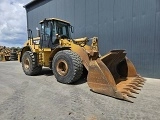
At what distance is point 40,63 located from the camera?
313 inches

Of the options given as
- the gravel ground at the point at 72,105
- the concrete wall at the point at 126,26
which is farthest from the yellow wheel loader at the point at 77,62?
the concrete wall at the point at 126,26

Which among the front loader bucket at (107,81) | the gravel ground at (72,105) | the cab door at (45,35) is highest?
the cab door at (45,35)

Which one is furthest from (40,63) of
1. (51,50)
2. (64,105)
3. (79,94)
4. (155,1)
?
(155,1)

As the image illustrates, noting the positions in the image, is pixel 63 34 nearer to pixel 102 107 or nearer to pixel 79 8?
pixel 79 8

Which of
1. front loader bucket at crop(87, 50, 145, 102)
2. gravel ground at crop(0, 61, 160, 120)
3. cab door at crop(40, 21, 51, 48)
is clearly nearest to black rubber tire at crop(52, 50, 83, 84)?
gravel ground at crop(0, 61, 160, 120)

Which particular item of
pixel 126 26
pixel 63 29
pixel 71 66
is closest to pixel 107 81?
pixel 71 66

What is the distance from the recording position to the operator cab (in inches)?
291

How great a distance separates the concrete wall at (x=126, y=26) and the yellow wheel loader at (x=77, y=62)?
1315mm

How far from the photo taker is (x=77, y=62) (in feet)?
19.4

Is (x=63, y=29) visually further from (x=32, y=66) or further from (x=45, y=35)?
(x=32, y=66)

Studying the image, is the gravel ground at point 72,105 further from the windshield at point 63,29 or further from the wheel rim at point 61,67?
the windshield at point 63,29

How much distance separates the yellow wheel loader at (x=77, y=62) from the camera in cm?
483

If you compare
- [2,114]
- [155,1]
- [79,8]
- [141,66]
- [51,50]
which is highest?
[79,8]

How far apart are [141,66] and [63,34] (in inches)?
153
